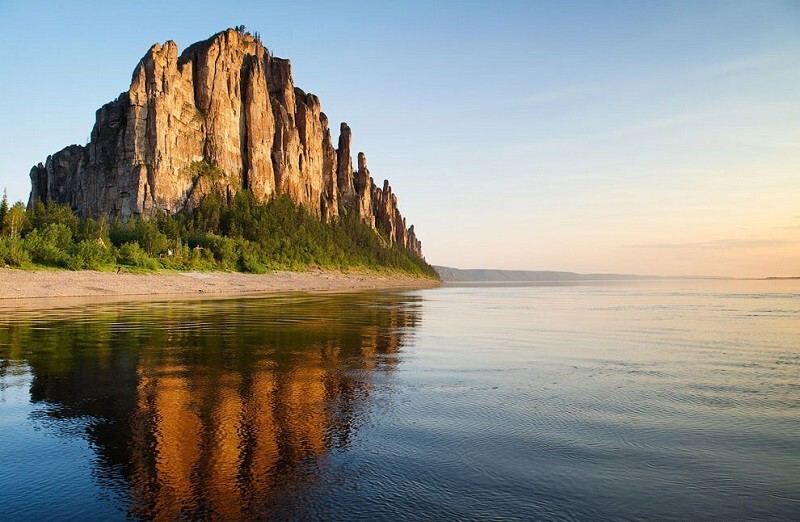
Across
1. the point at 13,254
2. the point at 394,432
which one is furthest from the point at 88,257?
the point at 394,432

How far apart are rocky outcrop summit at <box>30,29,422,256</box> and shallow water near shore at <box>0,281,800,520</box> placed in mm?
90735

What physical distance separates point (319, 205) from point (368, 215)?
3626 centimetres

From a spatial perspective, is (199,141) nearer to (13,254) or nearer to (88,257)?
(88,257)

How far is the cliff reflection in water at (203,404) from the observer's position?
515 centimetres

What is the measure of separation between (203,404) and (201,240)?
257 ft

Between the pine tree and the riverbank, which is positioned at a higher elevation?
the pine tree

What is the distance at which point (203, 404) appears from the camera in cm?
838

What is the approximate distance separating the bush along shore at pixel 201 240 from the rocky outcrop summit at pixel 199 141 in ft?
19.0

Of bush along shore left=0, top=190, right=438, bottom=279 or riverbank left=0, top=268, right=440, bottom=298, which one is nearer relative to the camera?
riverbank left=0, top=268, right=440, bottom=298

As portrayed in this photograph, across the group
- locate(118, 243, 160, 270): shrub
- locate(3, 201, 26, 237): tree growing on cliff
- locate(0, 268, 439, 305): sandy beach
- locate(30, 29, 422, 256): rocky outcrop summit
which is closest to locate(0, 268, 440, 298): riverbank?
locate(0, 268, 439, 305): sandy beach

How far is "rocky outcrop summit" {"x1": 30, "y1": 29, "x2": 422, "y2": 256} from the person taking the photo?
9475cm

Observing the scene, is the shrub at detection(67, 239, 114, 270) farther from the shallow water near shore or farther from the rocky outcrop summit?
the rocky outcrop summit

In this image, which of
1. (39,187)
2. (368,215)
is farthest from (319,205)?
(39,187)

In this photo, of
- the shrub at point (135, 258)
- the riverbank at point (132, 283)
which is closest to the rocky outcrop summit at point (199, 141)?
the riverbank at point (132, 283)
